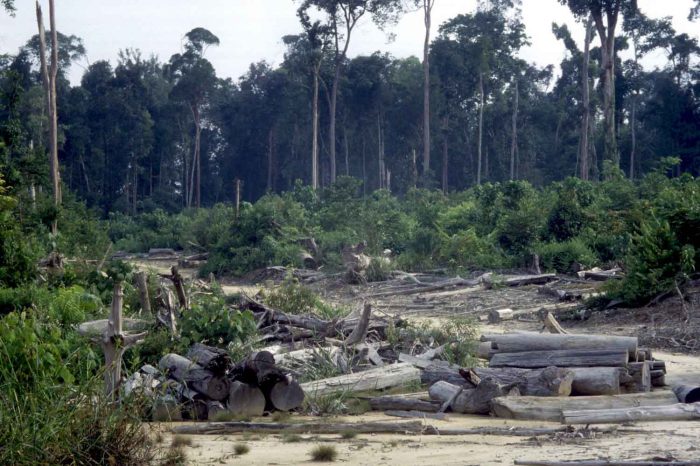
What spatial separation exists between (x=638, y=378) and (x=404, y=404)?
240cm

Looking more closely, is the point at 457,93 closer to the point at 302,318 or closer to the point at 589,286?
the point at 589,286

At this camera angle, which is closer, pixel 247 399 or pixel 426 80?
pixel 247 399

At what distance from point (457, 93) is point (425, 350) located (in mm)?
46167

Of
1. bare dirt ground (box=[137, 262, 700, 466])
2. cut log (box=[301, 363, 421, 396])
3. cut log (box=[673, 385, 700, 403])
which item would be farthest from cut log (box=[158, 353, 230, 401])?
cut log (box=[673, 385, 700, 403])

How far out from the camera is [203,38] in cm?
5891

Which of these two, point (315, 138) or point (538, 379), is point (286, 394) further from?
point (315, 138)

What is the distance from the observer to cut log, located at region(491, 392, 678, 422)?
26.8 feet

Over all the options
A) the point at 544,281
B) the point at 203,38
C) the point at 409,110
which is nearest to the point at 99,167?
the point at 203,38

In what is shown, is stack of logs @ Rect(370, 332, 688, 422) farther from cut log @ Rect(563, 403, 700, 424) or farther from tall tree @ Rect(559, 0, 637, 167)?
tall tree @ Rect(559, 0, 637, 167)

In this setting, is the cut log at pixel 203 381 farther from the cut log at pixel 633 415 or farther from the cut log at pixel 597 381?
the cut log at pixel 597 381

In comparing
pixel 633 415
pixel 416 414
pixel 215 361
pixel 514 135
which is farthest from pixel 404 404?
pixel 514 135

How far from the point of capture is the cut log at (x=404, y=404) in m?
8.90

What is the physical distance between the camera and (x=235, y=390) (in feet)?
28.2

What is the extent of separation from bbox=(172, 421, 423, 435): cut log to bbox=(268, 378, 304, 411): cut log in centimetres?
64
